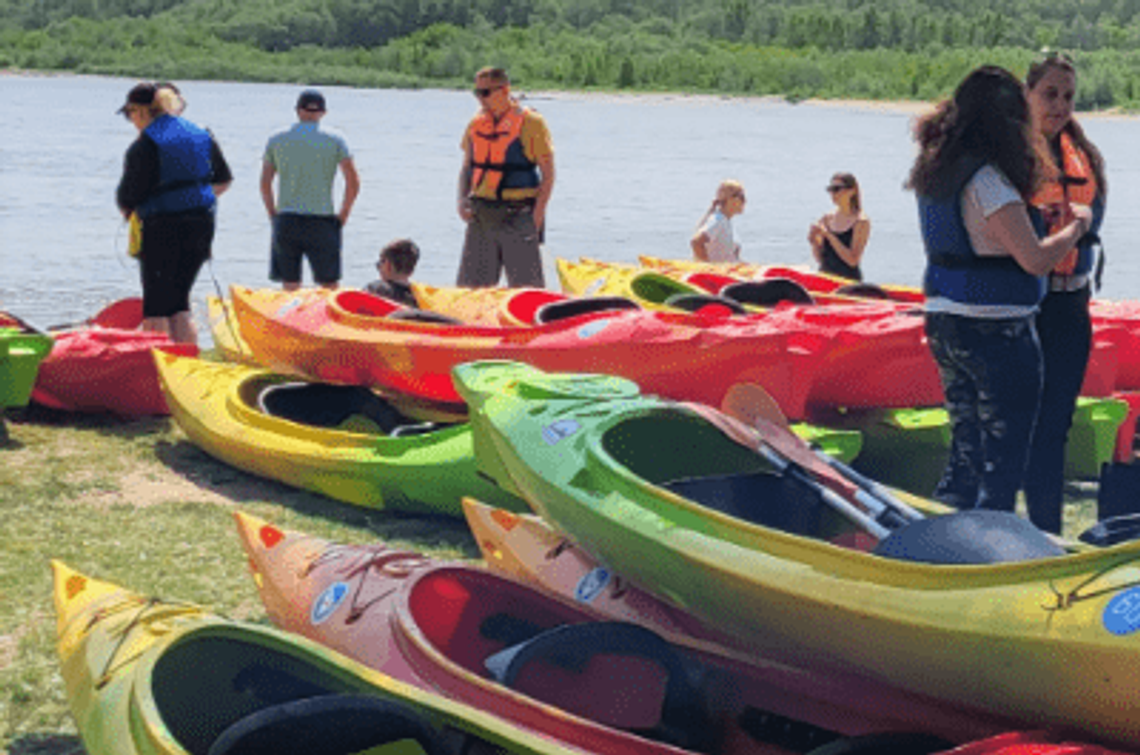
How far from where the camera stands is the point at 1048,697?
311cm

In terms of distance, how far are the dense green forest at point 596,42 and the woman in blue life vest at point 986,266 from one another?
122 ft

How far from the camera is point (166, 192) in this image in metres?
7.14

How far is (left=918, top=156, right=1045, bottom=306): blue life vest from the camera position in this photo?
14.4 feet

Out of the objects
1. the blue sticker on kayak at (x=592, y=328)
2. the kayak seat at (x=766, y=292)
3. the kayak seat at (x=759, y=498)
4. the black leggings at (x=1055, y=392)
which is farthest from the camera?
the kayak seat at (x=766, y=292)

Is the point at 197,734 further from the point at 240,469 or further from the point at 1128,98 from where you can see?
the point at 1128,98

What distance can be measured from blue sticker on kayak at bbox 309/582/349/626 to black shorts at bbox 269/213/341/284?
4.67 meters

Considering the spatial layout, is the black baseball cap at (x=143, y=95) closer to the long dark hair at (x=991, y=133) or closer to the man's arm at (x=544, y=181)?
the man's arm at (x=544, y=181)

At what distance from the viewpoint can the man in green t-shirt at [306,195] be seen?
27.7 ft

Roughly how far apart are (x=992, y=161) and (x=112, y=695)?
243cm

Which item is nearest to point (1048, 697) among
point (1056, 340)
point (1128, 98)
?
point (1056, 340)

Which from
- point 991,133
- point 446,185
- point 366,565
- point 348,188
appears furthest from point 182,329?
point 446,185

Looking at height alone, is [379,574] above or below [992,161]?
below

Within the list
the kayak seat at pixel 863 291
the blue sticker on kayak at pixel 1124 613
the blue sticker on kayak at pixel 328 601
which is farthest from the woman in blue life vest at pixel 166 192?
the blue sticker on kayak at pixel 1124 613

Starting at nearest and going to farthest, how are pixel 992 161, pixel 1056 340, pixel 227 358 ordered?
pixel 992 161
pixel 1056 340
pixel 227 358
